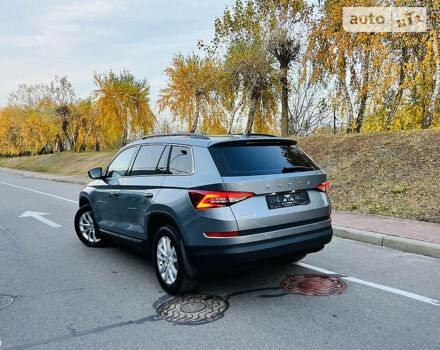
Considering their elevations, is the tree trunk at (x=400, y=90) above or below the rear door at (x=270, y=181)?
above

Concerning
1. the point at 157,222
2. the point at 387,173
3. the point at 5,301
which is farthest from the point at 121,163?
the point at 387,173

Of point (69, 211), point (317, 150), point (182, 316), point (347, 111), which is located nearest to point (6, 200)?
point (69, 211)

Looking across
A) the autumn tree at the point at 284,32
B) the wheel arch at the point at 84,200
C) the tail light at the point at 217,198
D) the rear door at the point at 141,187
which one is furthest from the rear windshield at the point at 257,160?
the autumn tree at the point at 284,32

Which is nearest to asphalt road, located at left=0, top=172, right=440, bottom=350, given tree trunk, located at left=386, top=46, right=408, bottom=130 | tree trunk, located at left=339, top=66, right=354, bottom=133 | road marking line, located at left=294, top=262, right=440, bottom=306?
road marking line, located at left=294, top=262, right=440, bottom=306

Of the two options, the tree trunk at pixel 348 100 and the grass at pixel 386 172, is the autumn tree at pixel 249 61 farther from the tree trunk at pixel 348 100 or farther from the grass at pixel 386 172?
the grass at pixel 386 172

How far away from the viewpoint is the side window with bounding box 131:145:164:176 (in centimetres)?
487

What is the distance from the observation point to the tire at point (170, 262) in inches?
162

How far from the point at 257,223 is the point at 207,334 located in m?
1.14

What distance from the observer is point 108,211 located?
5.71 meters

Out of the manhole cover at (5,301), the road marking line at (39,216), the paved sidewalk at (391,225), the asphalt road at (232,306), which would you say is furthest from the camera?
the road marking line at (39,216)

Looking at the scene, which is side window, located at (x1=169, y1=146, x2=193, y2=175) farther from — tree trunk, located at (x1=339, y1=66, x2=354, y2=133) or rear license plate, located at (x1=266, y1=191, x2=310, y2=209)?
tree trunk, located at (x1=339, y1=66, x2=354, y2=133)

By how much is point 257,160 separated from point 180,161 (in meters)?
0.88

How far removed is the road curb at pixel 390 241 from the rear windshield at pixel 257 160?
2448 millimetres

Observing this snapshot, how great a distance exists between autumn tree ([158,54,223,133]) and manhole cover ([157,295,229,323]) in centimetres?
2493
